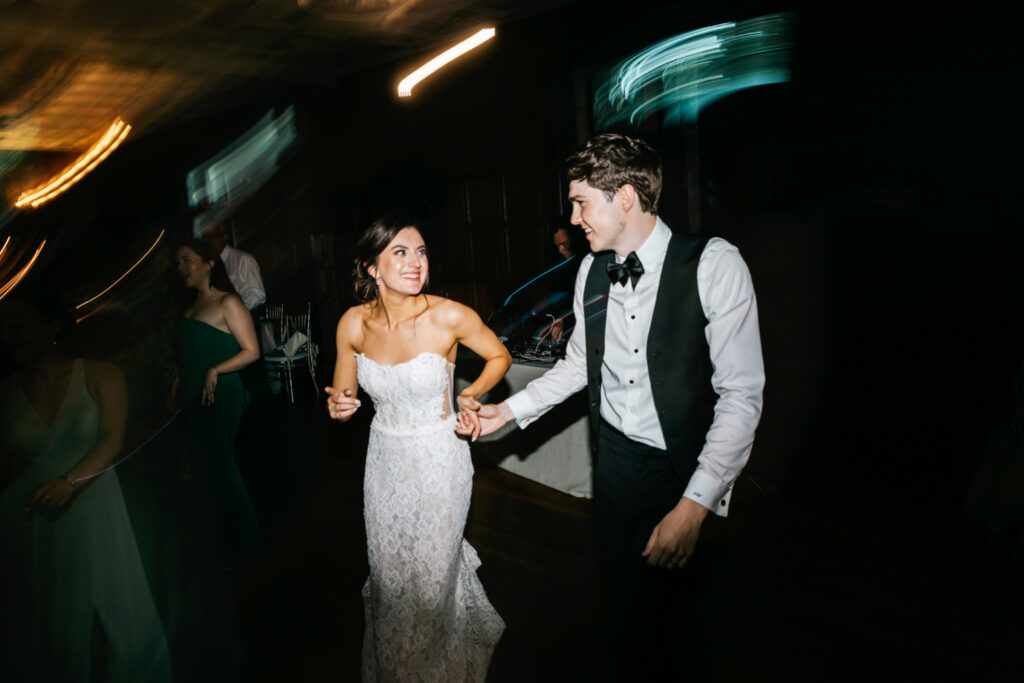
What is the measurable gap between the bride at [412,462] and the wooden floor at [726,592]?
0.94 ft

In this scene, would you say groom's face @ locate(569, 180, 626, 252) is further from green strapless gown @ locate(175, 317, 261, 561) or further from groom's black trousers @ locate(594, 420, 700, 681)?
green strapless gown @ locate(175, 317, 261, 561)

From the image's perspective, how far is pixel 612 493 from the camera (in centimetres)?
167

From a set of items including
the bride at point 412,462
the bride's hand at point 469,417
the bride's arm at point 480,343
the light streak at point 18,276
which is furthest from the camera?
the bride's arm at point 480,343

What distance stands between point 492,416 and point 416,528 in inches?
19.4

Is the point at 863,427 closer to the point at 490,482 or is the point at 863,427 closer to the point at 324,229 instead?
the point at 490,482

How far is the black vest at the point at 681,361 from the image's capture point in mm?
1479

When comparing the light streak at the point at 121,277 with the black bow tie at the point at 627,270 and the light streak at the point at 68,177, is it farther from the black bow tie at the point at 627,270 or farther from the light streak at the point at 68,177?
the black bow tie at the point at 627,270

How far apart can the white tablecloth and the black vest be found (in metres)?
1.83

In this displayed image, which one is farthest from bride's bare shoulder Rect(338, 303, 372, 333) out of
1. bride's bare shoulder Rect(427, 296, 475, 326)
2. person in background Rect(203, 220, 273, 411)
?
person in background Rect(203, 220, 273, 411)

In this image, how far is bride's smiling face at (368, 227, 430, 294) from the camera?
1917mm

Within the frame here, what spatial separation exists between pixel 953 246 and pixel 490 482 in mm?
3264

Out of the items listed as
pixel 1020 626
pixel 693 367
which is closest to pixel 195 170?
pixel 693 367

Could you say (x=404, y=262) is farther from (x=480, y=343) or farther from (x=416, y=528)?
(x=416, y=528)

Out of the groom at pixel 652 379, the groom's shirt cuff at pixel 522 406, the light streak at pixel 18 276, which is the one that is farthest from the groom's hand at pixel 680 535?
the light streak at pixel 18 276
